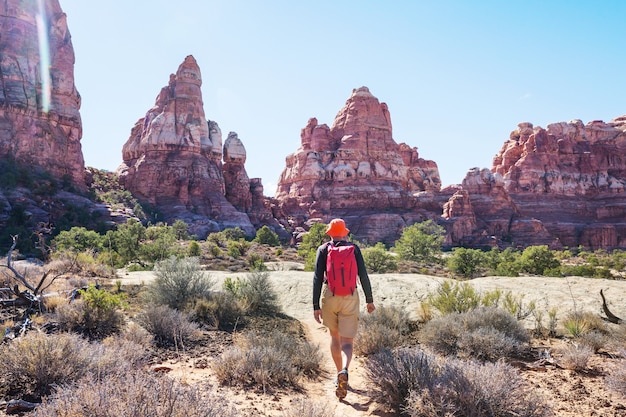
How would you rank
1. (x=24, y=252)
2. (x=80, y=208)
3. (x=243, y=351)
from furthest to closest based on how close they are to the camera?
(x=80, y=208) < (x=24, y=252) < (x=243, y=351)

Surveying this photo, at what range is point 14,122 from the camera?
128 feet

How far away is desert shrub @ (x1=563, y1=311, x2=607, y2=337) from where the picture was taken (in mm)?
6276

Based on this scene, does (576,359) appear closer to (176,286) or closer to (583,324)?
(583,324)

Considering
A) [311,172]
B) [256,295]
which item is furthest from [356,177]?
[256,295]

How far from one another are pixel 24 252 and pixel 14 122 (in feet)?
80.5

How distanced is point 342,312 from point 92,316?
4010mm

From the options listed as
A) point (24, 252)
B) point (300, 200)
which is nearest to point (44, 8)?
point (24, 252)

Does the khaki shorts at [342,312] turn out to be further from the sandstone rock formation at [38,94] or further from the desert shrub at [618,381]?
the sandstone rock formation at [38,94]

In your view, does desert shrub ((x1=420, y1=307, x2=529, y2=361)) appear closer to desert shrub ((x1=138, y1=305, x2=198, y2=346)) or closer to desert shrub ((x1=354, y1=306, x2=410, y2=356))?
desert shrub ((x1=354, y1=306, x2=410, y2=356))

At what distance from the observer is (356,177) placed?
65.2 m

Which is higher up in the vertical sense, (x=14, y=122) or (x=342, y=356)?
(x=14, y=122)

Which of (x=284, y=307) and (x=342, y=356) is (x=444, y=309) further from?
(x=284, y=307)

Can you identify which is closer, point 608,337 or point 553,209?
point 608,337

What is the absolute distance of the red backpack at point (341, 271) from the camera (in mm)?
4293
